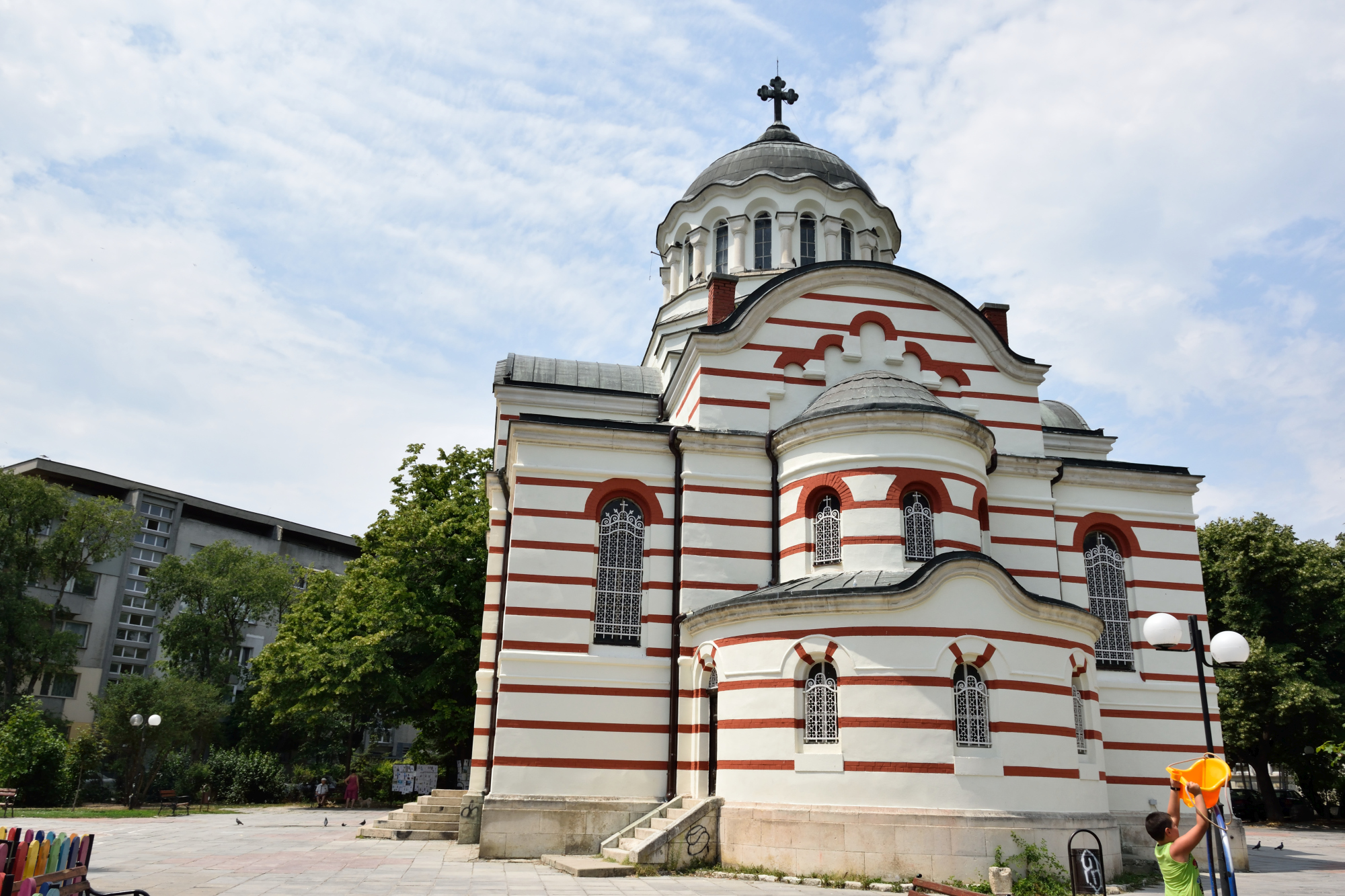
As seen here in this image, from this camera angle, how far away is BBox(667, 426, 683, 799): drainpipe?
17.2 metres

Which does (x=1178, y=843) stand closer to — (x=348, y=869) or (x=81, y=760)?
(x=348, y=869)

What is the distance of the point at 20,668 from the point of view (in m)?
37.3

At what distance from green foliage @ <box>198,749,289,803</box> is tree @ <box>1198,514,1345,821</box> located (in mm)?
32471

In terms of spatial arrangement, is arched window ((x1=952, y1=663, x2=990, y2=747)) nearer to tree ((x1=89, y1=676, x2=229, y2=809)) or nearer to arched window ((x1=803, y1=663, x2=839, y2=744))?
arched window ((x1=803, y1=663, x2=839, y2=744))

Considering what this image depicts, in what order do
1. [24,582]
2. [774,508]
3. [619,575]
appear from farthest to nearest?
[24,582] < [774,508] < [619,575]

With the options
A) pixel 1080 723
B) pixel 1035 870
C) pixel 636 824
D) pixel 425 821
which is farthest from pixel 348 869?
pixel 1080 723

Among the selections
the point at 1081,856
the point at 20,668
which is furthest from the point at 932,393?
the point at 20,668

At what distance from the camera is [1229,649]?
10.0 m

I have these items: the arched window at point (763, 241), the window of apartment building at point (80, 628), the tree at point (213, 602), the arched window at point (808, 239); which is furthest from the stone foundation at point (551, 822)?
the window of apartment building at point (80, 628)

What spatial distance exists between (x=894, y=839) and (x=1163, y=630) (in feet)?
18.7

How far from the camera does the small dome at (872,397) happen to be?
55.9ft

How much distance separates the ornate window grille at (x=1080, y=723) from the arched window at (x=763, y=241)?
41.9 ft

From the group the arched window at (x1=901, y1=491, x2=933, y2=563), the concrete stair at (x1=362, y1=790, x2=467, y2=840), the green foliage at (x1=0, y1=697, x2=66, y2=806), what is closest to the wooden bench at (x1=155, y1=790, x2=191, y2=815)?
the green foliage at (x1=0, y1=697, x2=66, y2=806)

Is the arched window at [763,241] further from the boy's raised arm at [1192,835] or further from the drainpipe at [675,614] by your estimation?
the boy's raised arm at [1192,835]
